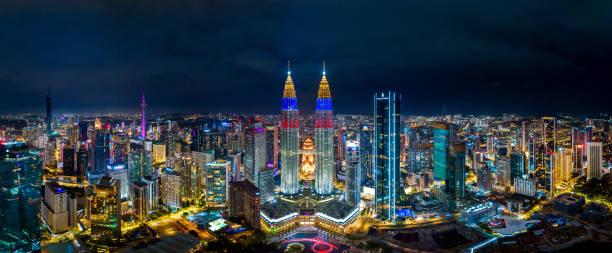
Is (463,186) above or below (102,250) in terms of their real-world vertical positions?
above

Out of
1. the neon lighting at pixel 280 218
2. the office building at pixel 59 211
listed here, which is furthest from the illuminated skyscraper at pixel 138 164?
the neon lighting at pixel 280 218

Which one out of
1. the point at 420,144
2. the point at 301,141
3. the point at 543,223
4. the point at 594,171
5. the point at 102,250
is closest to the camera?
the point at 102,250

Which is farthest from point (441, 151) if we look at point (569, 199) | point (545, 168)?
point (569, 199)

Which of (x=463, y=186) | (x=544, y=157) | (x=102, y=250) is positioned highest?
(x=544, y=157)

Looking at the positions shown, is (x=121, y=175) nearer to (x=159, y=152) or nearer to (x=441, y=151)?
(x=159, y=152)

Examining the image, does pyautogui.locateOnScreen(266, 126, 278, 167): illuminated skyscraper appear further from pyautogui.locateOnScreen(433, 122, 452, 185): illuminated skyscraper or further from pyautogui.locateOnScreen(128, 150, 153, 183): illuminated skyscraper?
pyautogui.locateOnScreen(433, 122, 452, 185): illuminated skyscraper

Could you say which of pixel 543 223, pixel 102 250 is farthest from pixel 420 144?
pixel 102 250

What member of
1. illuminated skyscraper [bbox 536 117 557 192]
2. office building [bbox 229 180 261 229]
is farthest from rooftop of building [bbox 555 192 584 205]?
office building [bbox 229 180 261 229]

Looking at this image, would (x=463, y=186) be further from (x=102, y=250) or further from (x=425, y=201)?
(x=102, y=250)
